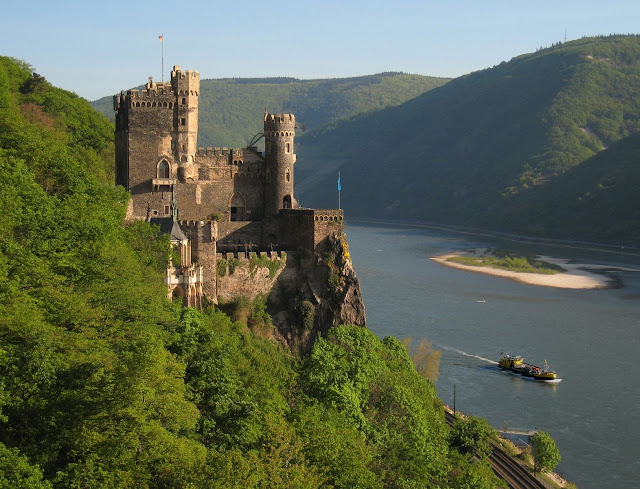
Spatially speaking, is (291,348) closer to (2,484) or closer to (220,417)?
(220,417)

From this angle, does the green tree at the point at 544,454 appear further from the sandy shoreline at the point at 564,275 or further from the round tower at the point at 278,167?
the sandy shoreline at the point at 564,275

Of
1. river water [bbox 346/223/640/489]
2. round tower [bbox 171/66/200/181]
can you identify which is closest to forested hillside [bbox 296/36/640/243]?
river water [bbox 346/223/640/489]

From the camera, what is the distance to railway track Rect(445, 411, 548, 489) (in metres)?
46.3

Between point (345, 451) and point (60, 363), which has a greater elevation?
point (60, 363)

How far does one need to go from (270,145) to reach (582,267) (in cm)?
6956

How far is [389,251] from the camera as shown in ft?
416

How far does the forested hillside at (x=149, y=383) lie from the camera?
904 inches

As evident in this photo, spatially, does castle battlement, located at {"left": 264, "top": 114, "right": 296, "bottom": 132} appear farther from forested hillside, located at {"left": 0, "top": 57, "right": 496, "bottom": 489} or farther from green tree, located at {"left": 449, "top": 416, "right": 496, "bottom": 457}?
green tree, located at {"left": 449, "top": 416, "right": 496, "bottom": 457}

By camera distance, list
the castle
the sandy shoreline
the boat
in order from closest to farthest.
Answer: the castle, the boat, the sandy shoreline

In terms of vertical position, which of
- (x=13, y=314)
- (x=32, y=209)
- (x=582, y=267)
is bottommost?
(x=582, y=267)

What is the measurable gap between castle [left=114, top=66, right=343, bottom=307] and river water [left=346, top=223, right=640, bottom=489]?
49.6 feet

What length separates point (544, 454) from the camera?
156 feet

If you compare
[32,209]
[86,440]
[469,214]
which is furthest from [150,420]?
[469,214]

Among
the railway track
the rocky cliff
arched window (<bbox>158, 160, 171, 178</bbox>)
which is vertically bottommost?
the railway track
